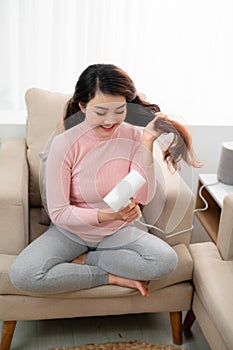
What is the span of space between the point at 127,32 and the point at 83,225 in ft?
3.17

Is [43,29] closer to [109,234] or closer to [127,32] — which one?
[127,32]

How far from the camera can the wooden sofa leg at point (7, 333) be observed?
184cm

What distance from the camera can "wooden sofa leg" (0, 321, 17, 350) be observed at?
184 centimetres

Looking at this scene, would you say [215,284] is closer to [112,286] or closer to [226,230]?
[226,230]

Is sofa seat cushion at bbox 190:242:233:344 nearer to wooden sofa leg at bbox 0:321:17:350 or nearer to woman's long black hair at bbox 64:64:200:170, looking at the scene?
woman's long black hair at bbox 64:64:200:170

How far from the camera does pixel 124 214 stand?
167 centimetres

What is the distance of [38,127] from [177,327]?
0.93 meters

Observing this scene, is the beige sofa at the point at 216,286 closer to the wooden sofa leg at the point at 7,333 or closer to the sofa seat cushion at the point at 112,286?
the sofa seat cushion at the point at 112,286

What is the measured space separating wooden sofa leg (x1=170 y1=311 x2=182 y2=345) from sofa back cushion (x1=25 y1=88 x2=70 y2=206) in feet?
2.25

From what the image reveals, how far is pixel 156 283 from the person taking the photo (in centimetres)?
185

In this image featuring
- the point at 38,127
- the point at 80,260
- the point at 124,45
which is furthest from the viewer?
the point at 124,45

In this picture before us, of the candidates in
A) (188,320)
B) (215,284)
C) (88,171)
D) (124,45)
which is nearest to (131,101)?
(88,171)

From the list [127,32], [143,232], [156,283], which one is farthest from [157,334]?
[127,32]

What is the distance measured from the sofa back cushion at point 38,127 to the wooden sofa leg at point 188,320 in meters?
0.72
